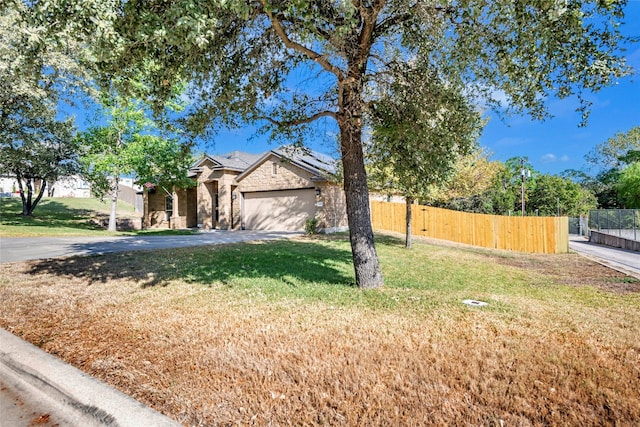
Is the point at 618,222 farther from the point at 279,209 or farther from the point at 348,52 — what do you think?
the point at 348,52

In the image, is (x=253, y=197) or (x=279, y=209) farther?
(x=253, y=197)

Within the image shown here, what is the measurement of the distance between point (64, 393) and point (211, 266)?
555cm

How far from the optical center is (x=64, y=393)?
2834 mm

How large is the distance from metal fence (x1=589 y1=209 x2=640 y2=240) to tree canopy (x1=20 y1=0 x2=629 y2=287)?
752 inches

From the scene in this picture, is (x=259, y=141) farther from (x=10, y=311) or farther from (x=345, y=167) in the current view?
(x=10, y=311)

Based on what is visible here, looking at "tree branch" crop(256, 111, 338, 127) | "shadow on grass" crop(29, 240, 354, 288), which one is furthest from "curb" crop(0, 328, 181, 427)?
"tree branch" crop(256, 111, 338, 127)

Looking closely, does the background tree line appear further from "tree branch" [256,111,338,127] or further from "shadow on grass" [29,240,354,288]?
"tree branch" [256,111,338,127]

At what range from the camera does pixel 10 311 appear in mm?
4773

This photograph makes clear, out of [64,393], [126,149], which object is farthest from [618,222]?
[126,149]

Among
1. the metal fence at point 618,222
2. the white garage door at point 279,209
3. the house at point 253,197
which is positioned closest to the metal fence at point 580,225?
the metal fence at point 618,222

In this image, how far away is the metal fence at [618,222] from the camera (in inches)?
793

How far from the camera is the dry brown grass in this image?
2.42 m

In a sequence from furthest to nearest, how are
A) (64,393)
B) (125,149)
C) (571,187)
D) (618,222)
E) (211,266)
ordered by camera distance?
(571,187), (618,222), (125,149), (211,266), (64,393)

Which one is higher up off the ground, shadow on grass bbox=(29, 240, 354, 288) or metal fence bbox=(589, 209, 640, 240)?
metal fence bbox=(589, 209, 640, 240)
